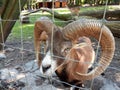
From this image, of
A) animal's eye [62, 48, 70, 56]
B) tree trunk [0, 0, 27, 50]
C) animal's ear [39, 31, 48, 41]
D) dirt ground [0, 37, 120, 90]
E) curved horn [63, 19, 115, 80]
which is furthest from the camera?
dirt ground [0, 37, 120, 90]

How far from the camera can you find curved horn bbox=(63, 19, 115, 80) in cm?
204

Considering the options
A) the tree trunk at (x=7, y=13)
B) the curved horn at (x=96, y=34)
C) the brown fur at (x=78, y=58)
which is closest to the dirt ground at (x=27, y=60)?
the tree trunk at (x=7, y=13)

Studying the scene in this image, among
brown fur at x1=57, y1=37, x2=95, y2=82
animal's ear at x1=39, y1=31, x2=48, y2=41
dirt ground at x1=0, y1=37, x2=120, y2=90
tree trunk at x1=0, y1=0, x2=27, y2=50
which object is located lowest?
dirt ground at x1=0, y1=37, x2=120, y2=90

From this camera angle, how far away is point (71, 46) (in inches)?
92.0

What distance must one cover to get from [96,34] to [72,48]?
28 cm

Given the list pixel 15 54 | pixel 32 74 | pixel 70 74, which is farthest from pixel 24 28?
pixel 70 74

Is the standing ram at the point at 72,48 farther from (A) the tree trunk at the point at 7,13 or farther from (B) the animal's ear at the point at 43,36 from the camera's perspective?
(A) the tree trunk at the point at 7,13

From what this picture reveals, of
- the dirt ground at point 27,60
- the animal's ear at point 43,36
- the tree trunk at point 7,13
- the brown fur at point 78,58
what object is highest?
the tree trunk at point 7,13

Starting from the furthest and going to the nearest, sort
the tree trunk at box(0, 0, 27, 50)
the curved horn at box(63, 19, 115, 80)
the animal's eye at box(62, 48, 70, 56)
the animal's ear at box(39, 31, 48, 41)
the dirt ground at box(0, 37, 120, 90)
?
the dirt ground at box(0, 37, 120, 90)
the tree trunk at box(0, 0, 27, 50)
the animal's ear at box(39, 31, 48, 41)
the animal's eye at box(62, 48, 70, 56)
the curved horn at box(63, 19, 115, 80)

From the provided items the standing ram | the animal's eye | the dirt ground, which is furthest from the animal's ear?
the dirt ground

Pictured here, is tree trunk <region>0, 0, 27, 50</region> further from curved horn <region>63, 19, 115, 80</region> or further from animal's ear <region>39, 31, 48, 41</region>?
curved horn <region>63, 19, 115, 80</region>

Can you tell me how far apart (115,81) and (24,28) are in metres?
3.43

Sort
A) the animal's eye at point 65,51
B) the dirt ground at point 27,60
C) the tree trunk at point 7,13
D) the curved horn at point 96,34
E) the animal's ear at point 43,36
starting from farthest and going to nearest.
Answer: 1. the dirt ground at point 27,60
2. the tree trunk at point 7,13
3. the animal's ear at point 43,36
4. the animal's eye at point 65,51
5. the curved horn at point 96,34

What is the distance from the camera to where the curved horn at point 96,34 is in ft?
6.69
